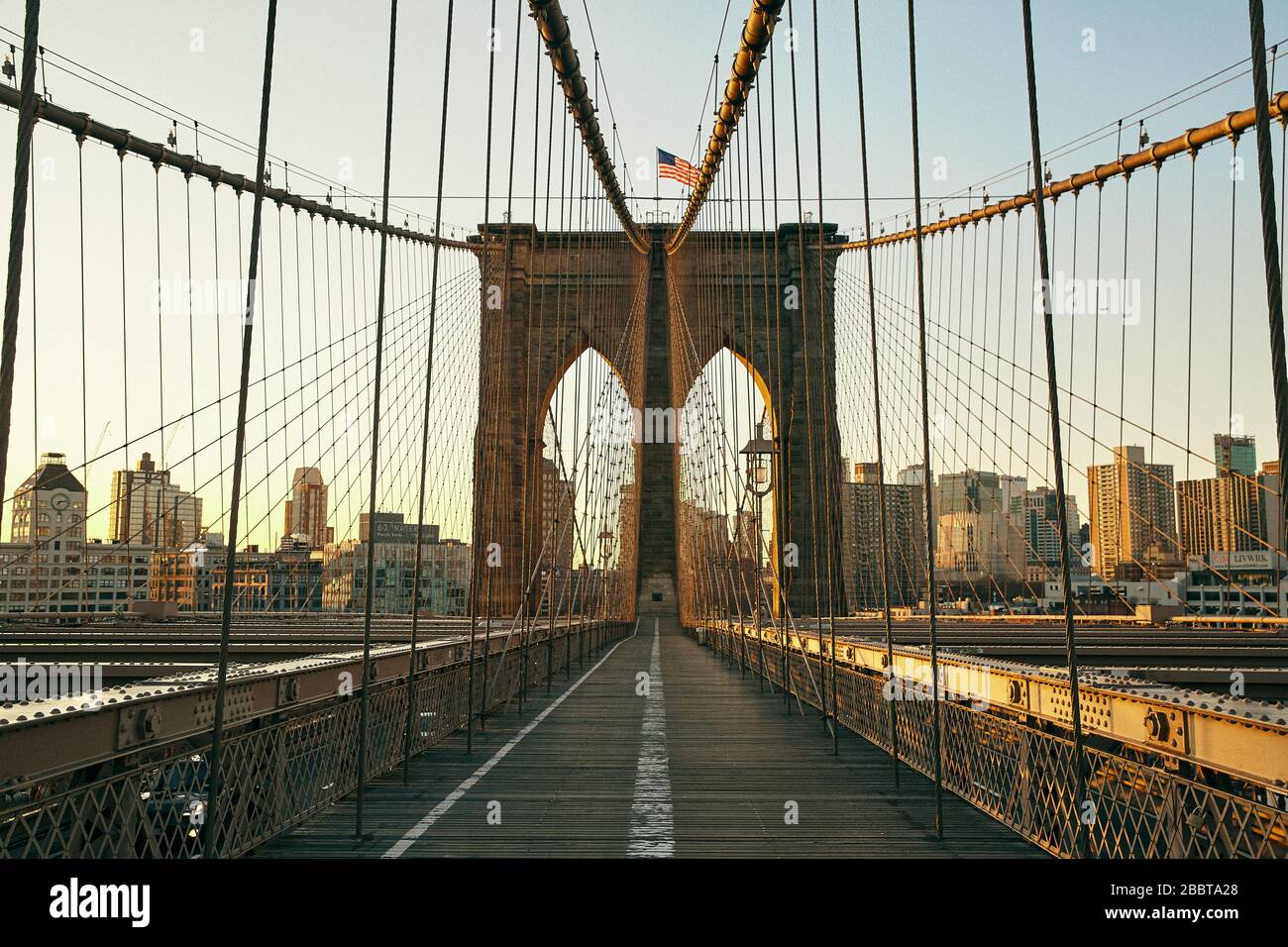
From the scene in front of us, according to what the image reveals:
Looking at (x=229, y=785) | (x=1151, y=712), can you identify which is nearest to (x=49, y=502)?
(x=229, y=785)

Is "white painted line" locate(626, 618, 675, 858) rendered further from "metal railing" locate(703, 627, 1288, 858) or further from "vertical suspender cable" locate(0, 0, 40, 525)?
"vertical suspender cable" locate(0, 0, 40, 525)

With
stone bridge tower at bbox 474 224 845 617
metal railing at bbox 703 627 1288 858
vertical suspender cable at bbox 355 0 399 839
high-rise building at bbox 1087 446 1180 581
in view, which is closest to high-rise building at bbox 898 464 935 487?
stone bridge tower at bbox 474 224 845 617

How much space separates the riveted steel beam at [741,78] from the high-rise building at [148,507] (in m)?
8.38

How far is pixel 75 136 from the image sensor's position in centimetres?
1004

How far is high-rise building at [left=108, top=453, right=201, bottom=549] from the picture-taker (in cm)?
1205

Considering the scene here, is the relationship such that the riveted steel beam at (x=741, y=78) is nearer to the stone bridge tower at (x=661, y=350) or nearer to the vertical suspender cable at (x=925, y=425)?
the vertical suspender cable at (x=925, y=425)

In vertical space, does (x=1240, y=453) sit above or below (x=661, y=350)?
below

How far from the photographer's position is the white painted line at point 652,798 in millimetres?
4852

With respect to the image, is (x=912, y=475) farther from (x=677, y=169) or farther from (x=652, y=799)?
(x=652, y=799)

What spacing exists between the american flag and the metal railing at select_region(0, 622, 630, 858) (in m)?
23.8

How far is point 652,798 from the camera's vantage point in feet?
19.9

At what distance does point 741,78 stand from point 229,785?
43.1ft
